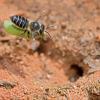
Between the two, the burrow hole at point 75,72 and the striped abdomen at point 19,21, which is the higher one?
the striped abdomen at point 19,21

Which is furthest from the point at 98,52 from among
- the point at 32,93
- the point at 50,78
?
the point at 32,93

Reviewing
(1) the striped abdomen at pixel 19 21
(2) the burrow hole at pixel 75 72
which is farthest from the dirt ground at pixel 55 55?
(1) the striped abdomen at pixel 19 21

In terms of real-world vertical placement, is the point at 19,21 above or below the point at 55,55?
above

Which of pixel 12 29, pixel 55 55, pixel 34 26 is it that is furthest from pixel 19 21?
pixel 55 55

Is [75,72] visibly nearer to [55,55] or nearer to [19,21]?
[55,55]

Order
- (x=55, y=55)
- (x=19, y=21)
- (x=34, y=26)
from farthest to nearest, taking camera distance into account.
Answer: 1. (x=55, y=55)
2. (x=34, y=26)
3. (x=19, y=21)

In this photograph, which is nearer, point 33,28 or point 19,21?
point 19,21

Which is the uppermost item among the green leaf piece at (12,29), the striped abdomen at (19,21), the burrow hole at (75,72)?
the striped abdomen at (19,21)

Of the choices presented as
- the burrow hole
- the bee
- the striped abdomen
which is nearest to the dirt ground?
the burrow hole

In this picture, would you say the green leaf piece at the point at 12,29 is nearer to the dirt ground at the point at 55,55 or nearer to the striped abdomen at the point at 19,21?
the striped abdomen at the point at 19,21
